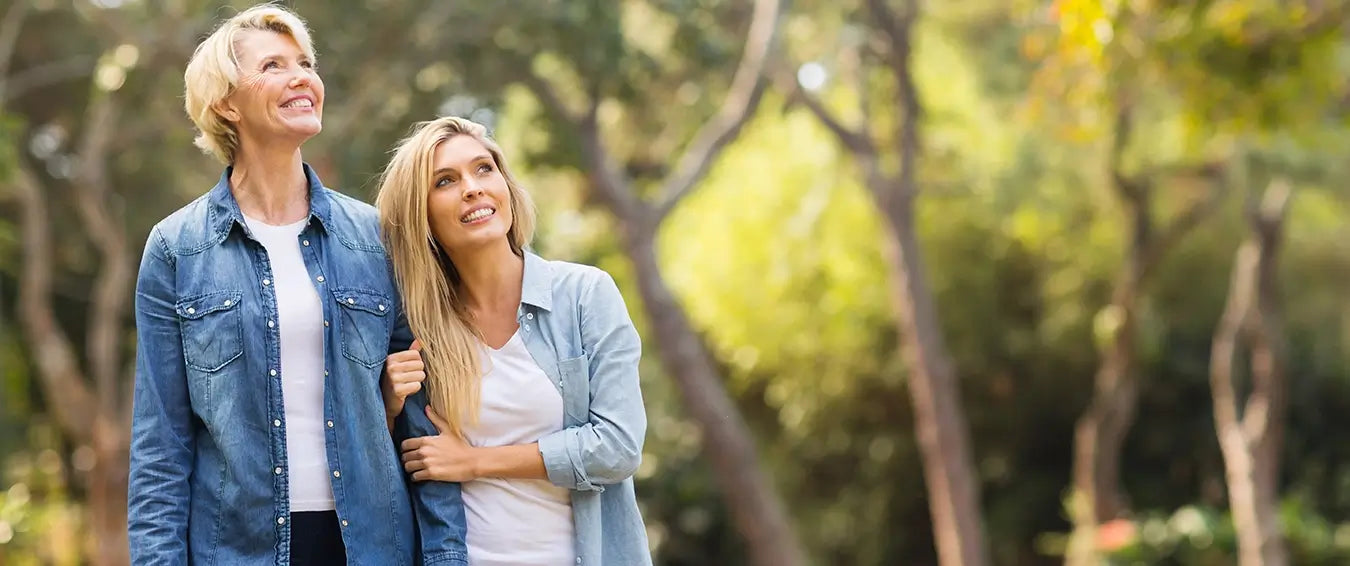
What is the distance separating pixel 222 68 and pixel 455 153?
1.39ft

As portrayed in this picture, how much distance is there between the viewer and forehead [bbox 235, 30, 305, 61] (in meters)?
2.81

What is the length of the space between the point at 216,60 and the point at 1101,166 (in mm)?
11623

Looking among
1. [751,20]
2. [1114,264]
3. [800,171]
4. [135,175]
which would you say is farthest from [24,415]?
[1114,264]

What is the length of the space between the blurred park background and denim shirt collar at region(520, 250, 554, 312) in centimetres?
412

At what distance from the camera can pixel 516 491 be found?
2828 millimetres

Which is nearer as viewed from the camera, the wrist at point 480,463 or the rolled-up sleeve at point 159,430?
the rolled-up sleeve at point 159,430

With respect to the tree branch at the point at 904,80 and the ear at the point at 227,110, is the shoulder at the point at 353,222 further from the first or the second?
the tree branch at the point at 904,80

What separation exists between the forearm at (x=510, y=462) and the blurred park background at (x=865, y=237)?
4.37m

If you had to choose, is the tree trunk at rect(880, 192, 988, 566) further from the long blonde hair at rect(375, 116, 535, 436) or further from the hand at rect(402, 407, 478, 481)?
the hand at rect(402, 407, 478, 481)

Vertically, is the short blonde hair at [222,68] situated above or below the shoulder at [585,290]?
above

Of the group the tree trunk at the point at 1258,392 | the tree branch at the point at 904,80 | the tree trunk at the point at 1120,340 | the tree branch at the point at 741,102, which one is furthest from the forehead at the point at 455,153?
the tree trunk at the point at 1120,340

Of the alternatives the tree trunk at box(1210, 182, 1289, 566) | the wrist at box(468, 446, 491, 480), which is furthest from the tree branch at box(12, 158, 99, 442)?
the wrist at box(468, 446, 491, 480)

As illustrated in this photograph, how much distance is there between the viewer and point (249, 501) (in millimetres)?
2666

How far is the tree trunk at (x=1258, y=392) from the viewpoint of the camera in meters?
11.2
